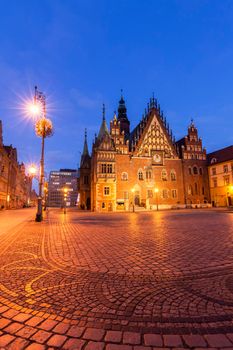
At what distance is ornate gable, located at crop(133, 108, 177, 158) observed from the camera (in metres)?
45.2

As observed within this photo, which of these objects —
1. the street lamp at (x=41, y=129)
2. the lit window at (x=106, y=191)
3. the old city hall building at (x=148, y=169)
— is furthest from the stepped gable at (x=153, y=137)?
the street lamp at (x=41, y=129)

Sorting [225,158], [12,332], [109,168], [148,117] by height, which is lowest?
[12,332]

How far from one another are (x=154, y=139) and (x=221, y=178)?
17440 mm

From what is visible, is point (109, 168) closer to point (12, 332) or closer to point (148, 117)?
point (148, 117)

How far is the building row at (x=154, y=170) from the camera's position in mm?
41094

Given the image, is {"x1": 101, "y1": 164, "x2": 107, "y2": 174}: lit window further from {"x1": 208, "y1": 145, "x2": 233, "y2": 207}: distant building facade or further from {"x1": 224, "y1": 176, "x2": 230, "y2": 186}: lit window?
{"x1": 224, "y1": 176, "x2": 230, "y2": 186}: lit window

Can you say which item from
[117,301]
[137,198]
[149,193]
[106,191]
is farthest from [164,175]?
[117,301]

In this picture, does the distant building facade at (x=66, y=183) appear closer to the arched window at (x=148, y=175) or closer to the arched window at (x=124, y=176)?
the arched window at (x=148, y=175)

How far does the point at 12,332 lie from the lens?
8.81 ft

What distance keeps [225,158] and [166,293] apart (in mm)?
49116

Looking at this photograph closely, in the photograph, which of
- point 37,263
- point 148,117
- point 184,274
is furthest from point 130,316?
point 148,117

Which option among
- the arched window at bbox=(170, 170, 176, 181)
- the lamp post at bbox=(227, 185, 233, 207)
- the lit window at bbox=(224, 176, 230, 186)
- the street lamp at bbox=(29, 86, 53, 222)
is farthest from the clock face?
the street lamp at bbox=(29, 86, 53, 222)

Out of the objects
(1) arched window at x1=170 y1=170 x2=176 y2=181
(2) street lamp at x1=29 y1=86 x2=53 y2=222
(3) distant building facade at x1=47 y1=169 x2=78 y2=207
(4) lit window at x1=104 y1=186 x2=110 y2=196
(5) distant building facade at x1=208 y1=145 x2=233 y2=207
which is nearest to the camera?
(2) street lamp at x1=29 y1=86 x2=53 y2=222

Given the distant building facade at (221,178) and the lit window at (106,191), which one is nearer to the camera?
the lit window at (106,191)
